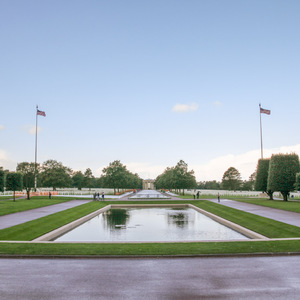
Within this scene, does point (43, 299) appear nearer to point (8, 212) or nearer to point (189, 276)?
point (189, 276)

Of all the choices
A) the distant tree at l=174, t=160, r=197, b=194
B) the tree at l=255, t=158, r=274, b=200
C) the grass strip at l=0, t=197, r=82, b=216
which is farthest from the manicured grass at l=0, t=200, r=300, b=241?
the distant tree at l=174, t=160, r=197, b=194

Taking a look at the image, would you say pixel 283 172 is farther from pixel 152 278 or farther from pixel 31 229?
pixel 152 278

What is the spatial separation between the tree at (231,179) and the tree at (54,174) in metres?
67.7

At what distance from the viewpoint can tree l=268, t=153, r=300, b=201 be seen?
47.6m

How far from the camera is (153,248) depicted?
13992 millimetres

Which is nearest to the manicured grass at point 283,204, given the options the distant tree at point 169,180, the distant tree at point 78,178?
the distant tree at point 169,180

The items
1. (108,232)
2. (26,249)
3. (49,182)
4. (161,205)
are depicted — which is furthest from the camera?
(49,182)

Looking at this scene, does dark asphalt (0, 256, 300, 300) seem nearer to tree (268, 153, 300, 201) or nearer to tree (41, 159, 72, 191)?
tree (268, 153, 300, 201)

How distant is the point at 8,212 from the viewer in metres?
31.2

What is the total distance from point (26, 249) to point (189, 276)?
796cm

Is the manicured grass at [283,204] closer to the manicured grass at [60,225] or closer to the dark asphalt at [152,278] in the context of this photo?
the manicured grass at [60,225]

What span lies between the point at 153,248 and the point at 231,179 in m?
123

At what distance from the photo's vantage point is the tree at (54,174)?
341 ft

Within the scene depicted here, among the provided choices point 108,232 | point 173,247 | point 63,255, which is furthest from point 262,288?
point 108,232
